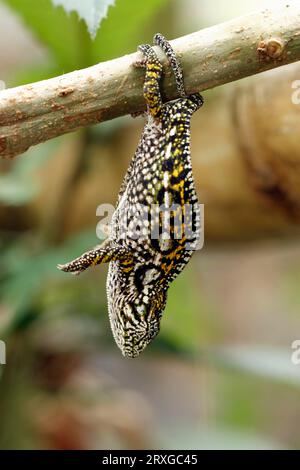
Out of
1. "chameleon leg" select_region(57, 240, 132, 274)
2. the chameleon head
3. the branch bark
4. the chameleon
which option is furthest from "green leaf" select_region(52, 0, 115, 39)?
the chameleon head

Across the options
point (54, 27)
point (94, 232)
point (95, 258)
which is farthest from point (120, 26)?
point (95, 258)

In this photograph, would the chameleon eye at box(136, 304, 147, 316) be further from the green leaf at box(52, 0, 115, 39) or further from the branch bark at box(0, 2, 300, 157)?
the green leaf at box(52, 0, 115, 39)

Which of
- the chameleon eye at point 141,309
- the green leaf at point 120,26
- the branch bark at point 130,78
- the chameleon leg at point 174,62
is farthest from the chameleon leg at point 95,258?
the green leaf at point 120,26

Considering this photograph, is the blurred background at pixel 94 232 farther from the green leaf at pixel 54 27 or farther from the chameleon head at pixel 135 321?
the chameleon head at pixel 135 321

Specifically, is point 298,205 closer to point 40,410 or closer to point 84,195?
point 84,195

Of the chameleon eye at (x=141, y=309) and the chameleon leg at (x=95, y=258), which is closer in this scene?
the chameleon leg at (x=95, y=258)
